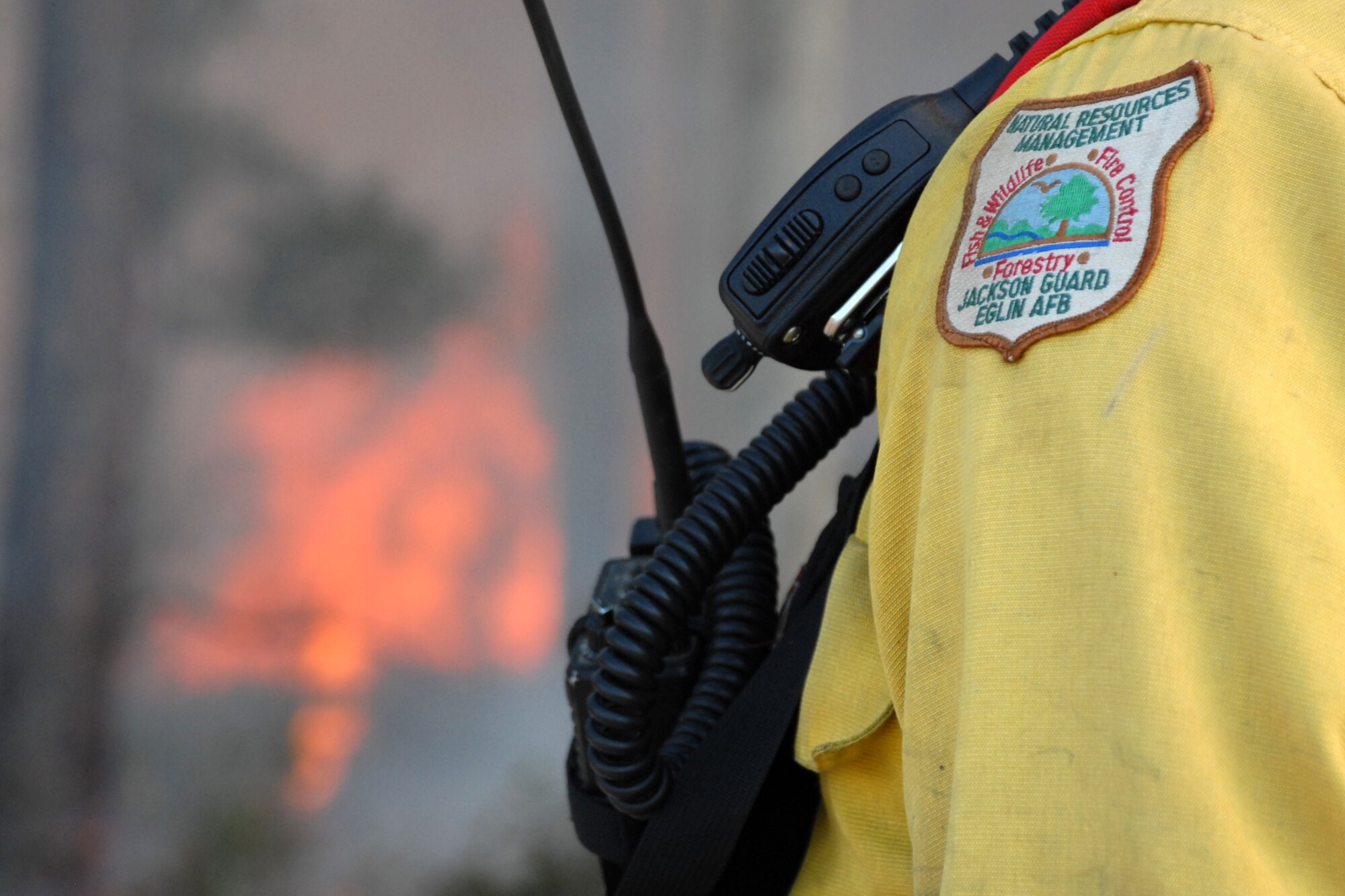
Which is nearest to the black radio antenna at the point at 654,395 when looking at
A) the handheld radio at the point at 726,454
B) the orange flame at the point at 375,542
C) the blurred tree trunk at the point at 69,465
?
the handheld radio at the point at 726,454

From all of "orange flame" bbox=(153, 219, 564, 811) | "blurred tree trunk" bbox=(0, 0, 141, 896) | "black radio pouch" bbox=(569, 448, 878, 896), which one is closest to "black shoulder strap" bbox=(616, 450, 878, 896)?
"black radio pouch" bbox=(569, 448, 878, 896)

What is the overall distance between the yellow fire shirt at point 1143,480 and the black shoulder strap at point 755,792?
212 millimetres

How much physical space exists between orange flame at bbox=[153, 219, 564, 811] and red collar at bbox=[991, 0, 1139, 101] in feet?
4.96

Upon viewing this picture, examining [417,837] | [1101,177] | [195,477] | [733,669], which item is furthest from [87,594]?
[1101,177]

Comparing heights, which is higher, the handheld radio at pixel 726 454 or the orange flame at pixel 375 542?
the handheld radio at pixel 726 454

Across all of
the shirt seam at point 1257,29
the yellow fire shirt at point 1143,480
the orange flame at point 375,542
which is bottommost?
the orange flame at point 375,542

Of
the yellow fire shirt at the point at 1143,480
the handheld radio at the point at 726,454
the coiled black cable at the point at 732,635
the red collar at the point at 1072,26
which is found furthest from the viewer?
the coiled black cable at the point at 732,635

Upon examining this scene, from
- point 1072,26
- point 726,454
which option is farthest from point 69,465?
point 1072,26

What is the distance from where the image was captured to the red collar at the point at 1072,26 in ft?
1.80

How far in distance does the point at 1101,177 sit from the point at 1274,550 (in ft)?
0.50

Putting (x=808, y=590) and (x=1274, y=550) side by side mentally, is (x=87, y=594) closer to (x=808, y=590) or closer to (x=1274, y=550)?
(x=808, y=590)

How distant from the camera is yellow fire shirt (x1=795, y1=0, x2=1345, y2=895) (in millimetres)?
394

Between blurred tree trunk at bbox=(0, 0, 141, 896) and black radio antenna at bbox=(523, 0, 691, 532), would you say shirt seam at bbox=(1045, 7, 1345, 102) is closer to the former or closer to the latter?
black radio antenna at bbox=(523, 0, 691, 532)

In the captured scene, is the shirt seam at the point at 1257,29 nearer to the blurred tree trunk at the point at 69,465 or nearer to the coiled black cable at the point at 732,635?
the coiled black cable at the point at 732,635
